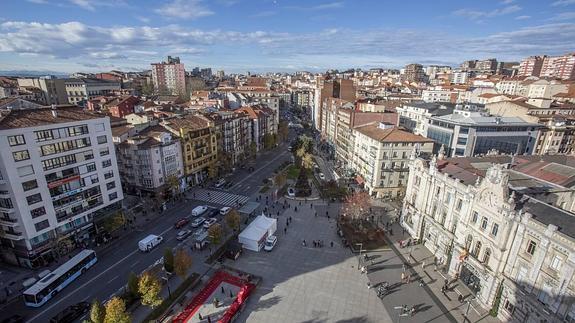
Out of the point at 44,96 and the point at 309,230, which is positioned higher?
the point at 44,96

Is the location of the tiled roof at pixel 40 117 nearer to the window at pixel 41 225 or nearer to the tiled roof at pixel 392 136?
the window at pixel 41 225

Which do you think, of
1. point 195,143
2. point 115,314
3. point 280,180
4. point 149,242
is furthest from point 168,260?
point 195,143

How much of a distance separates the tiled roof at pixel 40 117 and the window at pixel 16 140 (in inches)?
59.5

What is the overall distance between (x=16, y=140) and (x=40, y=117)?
6064mm

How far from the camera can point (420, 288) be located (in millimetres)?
44344

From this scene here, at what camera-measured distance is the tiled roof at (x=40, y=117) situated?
143 ft

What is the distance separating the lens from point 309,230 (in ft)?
197

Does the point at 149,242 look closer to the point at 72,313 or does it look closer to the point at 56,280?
the point at 56,280

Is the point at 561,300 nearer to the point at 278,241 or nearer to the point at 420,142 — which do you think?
the point at 278,241

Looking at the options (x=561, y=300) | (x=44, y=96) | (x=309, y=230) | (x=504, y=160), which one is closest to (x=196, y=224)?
(x=309, y=230)

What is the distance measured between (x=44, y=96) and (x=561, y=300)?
18340 centimetres

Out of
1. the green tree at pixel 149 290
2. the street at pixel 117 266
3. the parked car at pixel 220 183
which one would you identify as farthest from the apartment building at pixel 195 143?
the green tree at pixel 149 290

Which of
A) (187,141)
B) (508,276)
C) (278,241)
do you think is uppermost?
(187,141)

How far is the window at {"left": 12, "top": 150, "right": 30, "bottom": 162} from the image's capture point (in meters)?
43.0
